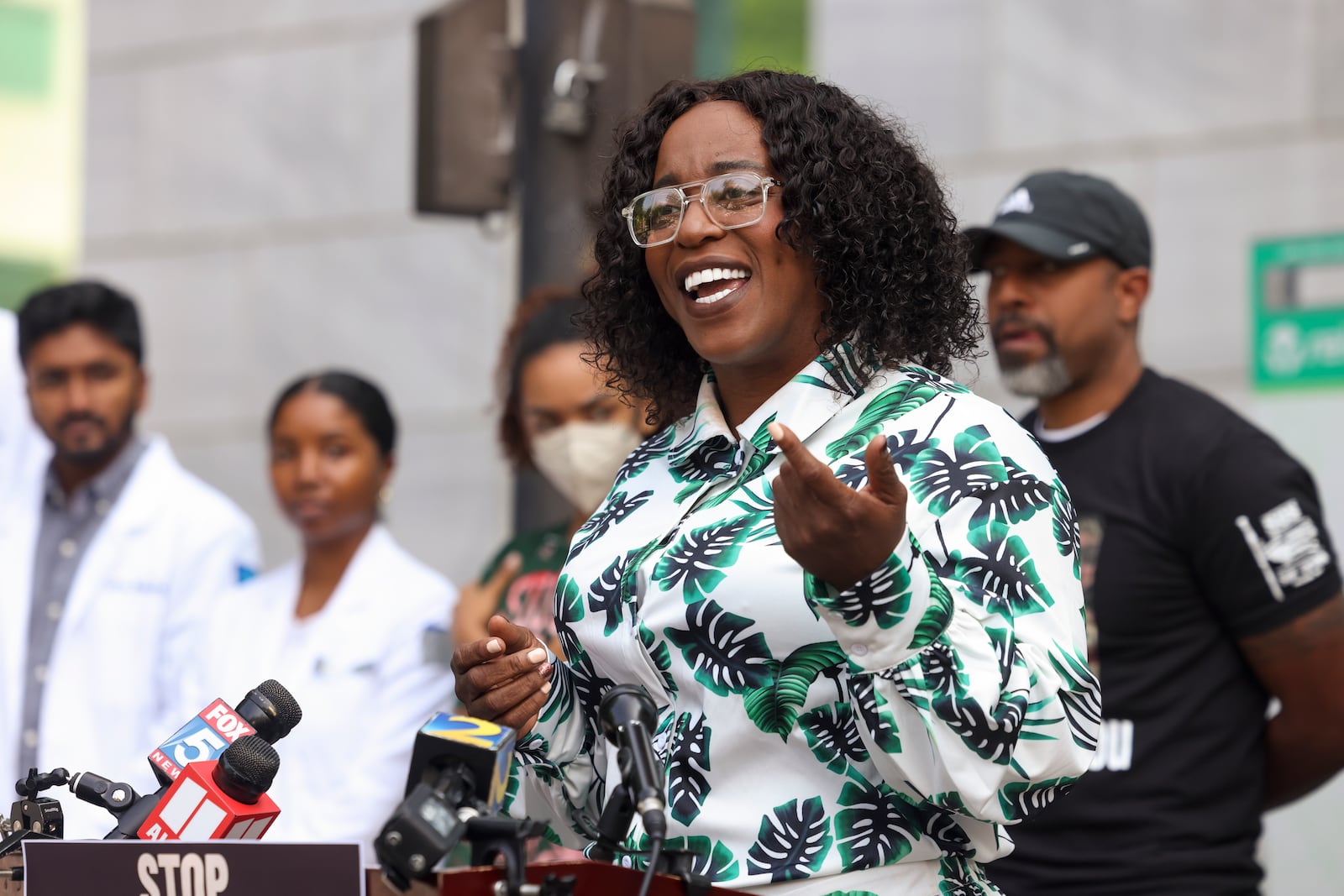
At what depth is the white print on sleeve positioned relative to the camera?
145 inches

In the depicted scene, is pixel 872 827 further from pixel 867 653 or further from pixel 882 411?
pixel 882 411

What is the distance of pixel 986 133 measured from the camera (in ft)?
22.2

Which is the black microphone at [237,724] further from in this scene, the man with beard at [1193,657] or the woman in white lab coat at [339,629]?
the woman in white lab coat at [339,629]

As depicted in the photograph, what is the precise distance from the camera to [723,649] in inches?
91.7

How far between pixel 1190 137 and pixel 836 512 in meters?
4.75

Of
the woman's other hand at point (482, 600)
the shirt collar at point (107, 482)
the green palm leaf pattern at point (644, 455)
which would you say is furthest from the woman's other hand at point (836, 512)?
the shirt collar at point (107, 482)

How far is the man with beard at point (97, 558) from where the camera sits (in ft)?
17.7

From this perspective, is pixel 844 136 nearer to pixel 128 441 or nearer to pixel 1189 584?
pixel 1189 584

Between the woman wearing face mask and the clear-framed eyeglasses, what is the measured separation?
197cm

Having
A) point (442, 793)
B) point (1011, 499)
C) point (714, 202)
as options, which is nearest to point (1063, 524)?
point (1011, 499)

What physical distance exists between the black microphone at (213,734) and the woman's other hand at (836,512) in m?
0.79

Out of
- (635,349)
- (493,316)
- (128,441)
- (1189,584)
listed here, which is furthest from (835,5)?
(635,349)

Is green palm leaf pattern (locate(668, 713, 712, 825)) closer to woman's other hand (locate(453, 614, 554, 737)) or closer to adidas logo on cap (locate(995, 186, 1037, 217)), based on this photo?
woman's other hand (locate(453, 614, 554, 737))

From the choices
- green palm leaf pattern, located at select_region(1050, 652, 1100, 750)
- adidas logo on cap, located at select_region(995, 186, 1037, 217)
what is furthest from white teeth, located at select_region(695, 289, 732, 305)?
adidas logo on cap, located at select_region(995, 186, 1037, 217)
